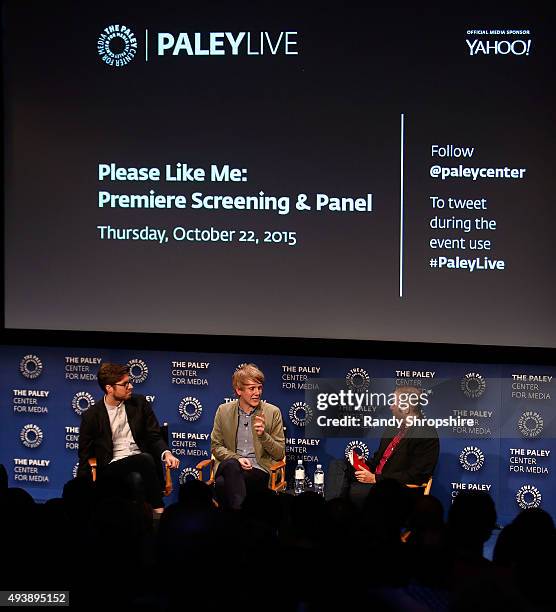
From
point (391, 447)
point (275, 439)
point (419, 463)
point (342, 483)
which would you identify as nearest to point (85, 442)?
point (275, 439)

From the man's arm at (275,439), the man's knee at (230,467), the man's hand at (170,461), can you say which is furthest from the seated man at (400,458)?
the man's hand at (170,461)

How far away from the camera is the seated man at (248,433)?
6.02 meters

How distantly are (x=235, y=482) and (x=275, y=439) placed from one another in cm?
40

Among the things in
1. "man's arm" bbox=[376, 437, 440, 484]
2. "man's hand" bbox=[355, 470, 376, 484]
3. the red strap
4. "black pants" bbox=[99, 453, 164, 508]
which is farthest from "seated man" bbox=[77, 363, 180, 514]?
"man's arm" bbox=[376, 437, 440, 484]

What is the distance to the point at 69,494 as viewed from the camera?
4008 mm

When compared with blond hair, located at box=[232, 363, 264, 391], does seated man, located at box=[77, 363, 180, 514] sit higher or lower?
lower

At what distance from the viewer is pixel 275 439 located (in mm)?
6125

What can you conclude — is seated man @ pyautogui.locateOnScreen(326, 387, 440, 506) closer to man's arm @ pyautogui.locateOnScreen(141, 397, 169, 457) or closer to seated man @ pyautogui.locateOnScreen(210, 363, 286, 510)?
seated man @ pyautogui.locateOnScreen(210, 363, 286, 510)

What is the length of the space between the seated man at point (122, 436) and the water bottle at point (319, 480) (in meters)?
0.87

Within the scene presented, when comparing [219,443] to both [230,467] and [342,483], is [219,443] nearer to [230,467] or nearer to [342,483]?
[230,467]

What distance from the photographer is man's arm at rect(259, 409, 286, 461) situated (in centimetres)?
609

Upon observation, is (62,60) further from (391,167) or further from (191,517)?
(191,517)

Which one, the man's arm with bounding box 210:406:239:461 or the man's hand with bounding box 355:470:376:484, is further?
the man's arm with bounding box 210:406:239:461

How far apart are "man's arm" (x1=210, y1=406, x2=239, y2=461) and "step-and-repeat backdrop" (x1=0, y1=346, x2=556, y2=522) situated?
417 millimetres
